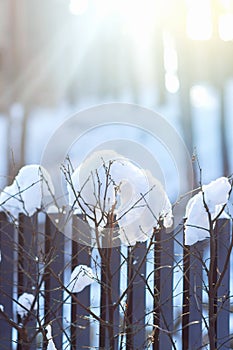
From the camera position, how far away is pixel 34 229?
2.44 metres

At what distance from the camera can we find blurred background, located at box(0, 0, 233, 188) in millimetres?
10469

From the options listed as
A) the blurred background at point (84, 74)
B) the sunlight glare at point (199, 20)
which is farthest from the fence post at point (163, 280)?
the blurred background at point (84, 74)

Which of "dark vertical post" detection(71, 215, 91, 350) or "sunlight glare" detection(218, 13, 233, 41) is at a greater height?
"sunlight glare" detection(218, 13, 233, 41)

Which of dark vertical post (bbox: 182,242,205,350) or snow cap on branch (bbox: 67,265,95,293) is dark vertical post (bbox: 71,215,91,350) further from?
dark vertical post (bbox: 182,242,205,350)

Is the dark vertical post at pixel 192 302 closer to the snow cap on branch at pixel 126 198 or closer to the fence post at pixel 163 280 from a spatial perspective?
the fence post at pixel 163 280

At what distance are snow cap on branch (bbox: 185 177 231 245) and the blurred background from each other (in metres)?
6.59

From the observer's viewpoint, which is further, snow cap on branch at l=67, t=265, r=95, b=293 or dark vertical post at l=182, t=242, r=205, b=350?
dark vertical post at l=182, t=242, r=205, b=350

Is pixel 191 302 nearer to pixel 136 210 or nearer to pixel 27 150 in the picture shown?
pixel 136 210

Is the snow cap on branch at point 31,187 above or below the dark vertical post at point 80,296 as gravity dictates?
above

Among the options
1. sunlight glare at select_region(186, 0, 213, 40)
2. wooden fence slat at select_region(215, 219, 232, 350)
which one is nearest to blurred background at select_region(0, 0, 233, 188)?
sunlight glare at select_region(186, 0, 213, 40)

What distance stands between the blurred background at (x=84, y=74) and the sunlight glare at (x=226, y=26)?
1.13 metres

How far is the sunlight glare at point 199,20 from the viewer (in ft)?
20.9

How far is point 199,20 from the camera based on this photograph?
6703 millimetres

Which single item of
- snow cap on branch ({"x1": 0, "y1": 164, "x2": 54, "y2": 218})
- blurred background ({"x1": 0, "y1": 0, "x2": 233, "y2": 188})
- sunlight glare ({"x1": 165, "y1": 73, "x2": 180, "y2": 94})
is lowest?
snow cap on branch ({"x1": 0, "y1": 164, "x2": 54, "y2": 218})
